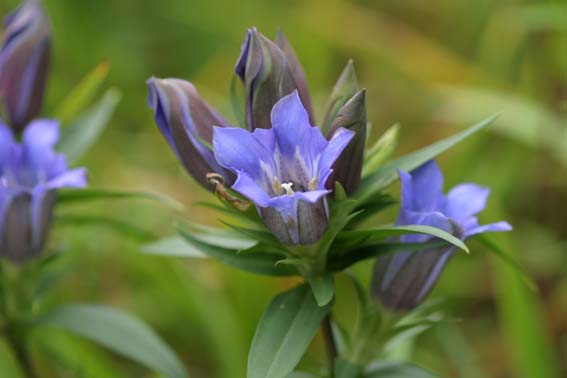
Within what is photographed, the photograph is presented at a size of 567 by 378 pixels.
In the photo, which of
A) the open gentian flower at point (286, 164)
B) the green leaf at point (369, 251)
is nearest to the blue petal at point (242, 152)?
the open gentian flower at point (286, 164)

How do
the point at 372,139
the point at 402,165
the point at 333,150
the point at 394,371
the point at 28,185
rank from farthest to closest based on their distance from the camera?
the point at 372,139
the point at 28,185
the point at 394,371
the point at 402,165
the point at 333,150

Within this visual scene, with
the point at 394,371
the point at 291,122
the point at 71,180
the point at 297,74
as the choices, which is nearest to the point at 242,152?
the point at 291,122

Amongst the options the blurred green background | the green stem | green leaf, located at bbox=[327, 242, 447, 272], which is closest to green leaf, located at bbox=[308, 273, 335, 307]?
green leaf, located at bbox=[327, 242, 447, 272]

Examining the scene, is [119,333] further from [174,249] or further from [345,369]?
[345,369]

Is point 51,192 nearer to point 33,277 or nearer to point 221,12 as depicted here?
point 33,277

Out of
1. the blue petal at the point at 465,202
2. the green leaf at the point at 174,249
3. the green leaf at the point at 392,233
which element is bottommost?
the green leaf at the point at 174,249

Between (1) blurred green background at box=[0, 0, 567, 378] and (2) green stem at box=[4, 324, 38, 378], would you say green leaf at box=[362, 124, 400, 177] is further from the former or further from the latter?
(2) green stem at box=[4, 324, 38, 378]

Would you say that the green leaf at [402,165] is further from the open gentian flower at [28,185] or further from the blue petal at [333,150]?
the open gentian flower at [28,185]

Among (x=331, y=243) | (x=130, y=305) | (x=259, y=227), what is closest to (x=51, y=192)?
(x=259, y=227)
